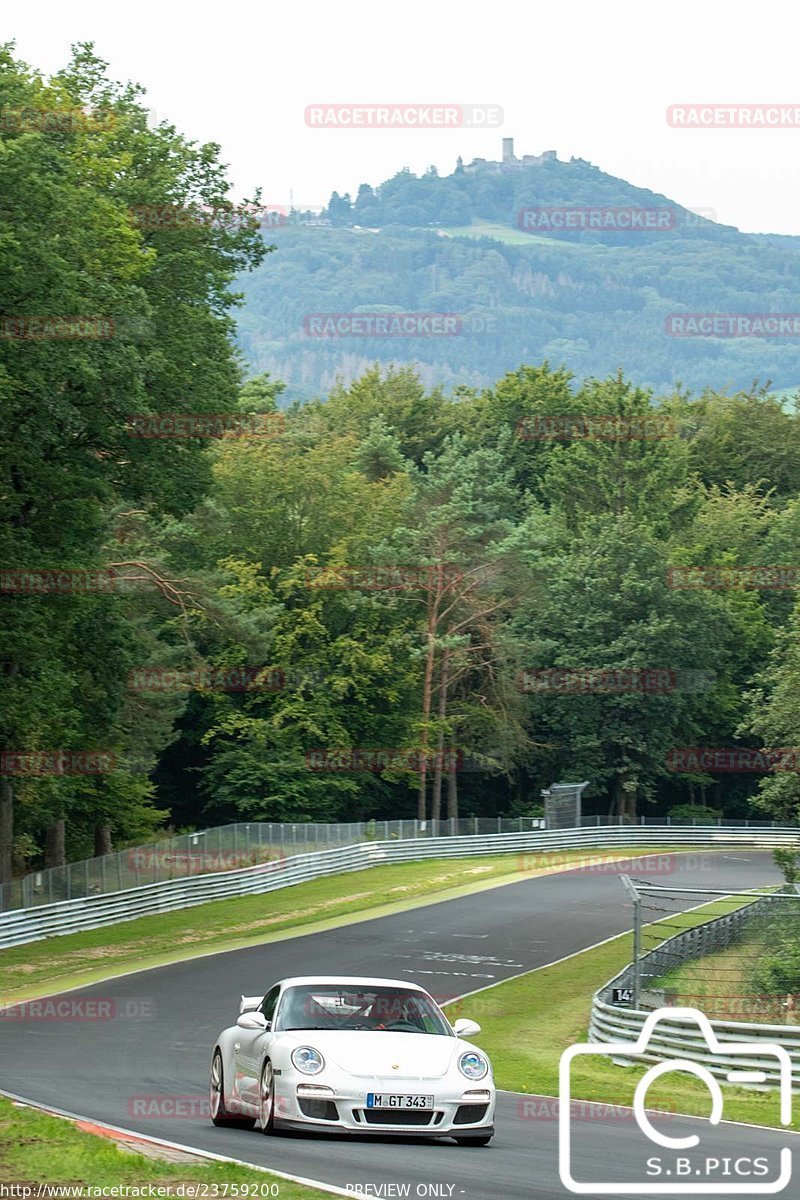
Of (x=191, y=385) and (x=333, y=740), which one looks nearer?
(x=191, y=385)

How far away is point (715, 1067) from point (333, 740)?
5140cm

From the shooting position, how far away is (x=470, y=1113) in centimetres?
1316

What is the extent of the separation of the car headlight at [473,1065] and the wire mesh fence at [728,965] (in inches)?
279

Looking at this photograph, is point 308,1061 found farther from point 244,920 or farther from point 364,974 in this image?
point 244,920

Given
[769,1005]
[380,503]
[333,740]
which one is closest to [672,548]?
[380,503]

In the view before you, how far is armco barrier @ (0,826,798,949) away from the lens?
39.2 metres

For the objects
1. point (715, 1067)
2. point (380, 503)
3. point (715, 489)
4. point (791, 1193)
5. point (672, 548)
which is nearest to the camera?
point (791, 1193)

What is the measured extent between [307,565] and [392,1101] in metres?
60.3

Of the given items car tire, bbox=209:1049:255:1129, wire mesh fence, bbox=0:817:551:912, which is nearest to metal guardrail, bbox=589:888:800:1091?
car tire, bbox=209:1049:255:1129

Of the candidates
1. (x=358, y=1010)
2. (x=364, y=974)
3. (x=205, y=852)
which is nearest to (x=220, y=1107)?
(x=358, y=1010)

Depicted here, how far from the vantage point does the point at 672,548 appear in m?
89.0

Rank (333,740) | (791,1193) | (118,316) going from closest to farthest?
(791,1193), (118,316), (333,740)

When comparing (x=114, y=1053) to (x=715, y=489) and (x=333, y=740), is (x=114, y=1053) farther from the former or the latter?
(x=715, y=489)

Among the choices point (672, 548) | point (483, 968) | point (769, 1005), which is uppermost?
point (672, 548)
